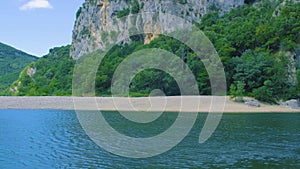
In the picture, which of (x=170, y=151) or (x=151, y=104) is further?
(x=151, y=104)

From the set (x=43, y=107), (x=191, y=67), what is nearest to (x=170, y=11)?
(x=191, y=67)

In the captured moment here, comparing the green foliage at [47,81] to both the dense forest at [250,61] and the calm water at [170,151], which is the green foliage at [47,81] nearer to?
the dense forest at [250,61]

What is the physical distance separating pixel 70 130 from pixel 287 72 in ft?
93.8

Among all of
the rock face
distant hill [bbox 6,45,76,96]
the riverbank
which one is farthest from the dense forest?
the rock face

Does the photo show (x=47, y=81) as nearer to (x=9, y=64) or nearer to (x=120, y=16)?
(x=120, y=16)

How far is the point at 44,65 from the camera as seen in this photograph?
3831 inches

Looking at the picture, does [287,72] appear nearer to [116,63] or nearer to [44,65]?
[116,63]

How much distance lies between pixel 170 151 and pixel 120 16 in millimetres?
70873

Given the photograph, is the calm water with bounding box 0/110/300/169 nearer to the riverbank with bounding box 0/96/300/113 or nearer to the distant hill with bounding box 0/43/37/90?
the riverbank with bounding box 0/96/300/113

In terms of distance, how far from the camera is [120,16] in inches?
3231

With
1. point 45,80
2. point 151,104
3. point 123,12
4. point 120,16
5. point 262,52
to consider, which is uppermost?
point 123,12

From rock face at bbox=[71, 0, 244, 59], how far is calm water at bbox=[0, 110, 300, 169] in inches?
1949

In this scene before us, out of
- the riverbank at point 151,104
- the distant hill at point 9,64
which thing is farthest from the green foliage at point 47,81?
the riverbank at point 151,104

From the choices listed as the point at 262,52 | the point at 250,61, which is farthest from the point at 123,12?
the point at 250,61
